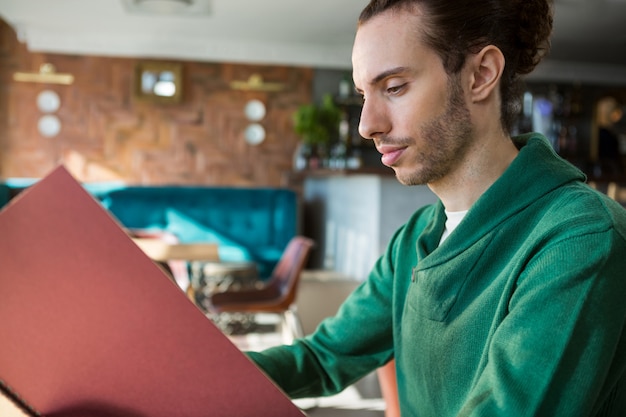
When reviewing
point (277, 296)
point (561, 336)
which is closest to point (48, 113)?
point (277, 296)

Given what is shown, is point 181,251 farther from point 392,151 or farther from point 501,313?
point 501,313

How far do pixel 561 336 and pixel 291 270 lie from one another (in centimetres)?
361

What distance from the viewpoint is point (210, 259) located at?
3531 mm

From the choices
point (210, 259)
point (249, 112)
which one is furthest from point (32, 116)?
point (210, 259)

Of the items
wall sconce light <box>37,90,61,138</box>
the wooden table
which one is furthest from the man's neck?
wall sconce light <box>37,90,61,138</box>

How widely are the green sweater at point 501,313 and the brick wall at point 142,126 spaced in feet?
25.1

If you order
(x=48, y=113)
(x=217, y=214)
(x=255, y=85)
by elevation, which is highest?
(x=255, y=85)

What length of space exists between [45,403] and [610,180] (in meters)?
4.52

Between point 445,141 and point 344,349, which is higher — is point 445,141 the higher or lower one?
the higher one

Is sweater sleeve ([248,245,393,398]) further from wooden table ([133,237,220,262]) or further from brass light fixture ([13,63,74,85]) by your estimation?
brass light fixture ([13,63,74,85])

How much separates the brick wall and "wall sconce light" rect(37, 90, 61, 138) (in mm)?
62

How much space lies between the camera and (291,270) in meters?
4.20

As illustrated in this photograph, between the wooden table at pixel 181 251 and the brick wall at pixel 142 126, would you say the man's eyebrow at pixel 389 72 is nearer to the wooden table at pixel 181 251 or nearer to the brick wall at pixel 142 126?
the wooden table at pixel 181 251

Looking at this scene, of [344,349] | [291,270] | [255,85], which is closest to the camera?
[344,349]
